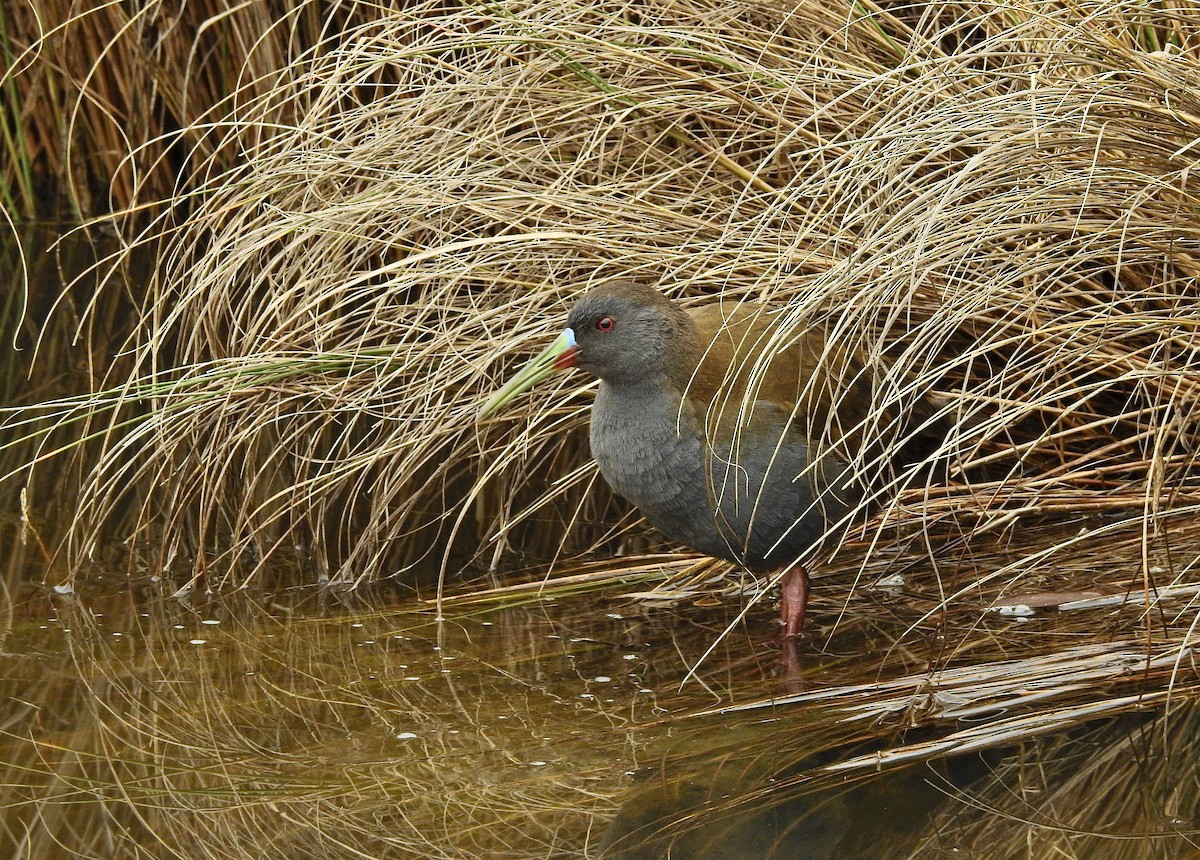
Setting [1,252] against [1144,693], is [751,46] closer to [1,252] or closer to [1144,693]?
[1144,693]

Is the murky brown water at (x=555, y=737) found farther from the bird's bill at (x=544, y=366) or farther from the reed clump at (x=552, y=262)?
the bird's bill at (x=544, y=366)

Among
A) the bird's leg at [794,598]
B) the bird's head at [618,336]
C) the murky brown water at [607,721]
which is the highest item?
the bird's head at [618,336]

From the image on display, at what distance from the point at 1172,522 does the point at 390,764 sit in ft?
6.01

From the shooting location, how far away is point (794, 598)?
346cm

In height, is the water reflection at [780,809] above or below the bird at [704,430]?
below

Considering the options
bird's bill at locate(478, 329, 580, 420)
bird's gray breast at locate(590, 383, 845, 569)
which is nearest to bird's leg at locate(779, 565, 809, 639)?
bird's gray breast at locate(590, 383, 845, 569)

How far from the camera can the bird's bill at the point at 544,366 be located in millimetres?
3383

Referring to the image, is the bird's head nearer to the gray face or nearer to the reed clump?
the gray face

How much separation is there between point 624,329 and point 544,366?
0.66 ft

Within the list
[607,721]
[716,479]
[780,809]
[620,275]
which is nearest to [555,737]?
[607,721]

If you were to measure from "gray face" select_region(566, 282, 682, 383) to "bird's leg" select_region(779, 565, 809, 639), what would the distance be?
0.54m

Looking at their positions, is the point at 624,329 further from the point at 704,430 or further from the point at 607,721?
the point at 607,721

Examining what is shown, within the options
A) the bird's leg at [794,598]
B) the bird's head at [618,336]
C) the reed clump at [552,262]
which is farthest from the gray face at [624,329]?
the bird's leg at [794,598]

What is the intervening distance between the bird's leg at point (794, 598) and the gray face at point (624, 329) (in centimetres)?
54
